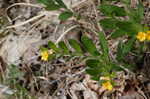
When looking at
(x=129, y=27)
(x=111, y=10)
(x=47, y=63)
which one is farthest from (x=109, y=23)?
(x=47, y=63)

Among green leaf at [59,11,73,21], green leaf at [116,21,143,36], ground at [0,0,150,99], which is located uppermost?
green leaf at [59,11,73,21]

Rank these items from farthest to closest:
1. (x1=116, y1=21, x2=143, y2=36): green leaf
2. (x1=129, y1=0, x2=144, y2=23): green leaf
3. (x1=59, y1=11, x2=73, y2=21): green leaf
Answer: (x1=59, y1=11, x2=73, y2=21): green leaf
(x1=129, y1=0, x2=144, y2=23): green leaf
(x1=116, y1=21, x2=143, y2=36): green leaf

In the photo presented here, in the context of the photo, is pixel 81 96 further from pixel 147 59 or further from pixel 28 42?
pixel 28 42

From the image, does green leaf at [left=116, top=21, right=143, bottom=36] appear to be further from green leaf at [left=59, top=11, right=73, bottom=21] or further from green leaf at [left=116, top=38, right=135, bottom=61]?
green leaf at [left=59, top=11, right=73, bottom=21]

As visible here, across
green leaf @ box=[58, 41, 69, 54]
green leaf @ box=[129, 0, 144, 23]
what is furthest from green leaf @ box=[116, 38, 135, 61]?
green leaf @ box=[58, 41, 69, 54]

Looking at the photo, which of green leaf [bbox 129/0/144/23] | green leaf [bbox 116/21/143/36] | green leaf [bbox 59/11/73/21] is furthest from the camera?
green leaf [bbox 59/11/73/21]

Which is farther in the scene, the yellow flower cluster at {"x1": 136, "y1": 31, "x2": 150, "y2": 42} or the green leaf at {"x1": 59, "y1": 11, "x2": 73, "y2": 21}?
the green leaf at {"x1": 59, "y1": 11, "x2": 73, "y2": 21}

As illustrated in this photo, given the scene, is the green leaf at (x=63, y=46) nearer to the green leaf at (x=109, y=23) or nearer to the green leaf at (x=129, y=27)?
the green leaf at (x=109, y=23)

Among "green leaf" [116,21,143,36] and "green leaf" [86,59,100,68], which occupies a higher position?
"green leaf" [116,21,143,36]

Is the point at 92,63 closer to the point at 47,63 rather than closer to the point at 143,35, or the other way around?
the point at 143,35
